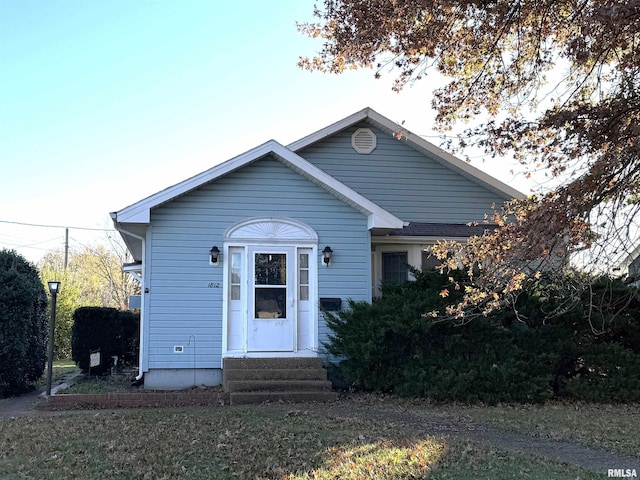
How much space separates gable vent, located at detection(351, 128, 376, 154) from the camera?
13.9 meters

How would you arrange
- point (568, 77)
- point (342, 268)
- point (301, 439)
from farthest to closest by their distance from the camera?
point (342, 268) < point (568, 77) < point (301, 439)

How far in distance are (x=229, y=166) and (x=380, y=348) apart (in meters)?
4.34

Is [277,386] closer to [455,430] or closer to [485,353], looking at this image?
[455,430]

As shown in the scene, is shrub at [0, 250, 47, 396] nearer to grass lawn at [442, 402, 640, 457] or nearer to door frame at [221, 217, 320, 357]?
door frame at [221, 217, 320, 357]

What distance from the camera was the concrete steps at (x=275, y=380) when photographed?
364 inches

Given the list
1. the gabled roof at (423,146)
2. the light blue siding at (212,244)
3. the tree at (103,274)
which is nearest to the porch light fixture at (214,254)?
the light blue siding at (212,244)

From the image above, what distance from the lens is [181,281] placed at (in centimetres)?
1064

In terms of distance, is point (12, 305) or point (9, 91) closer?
point (12, 305)

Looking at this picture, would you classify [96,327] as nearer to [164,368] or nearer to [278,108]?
[164,368]

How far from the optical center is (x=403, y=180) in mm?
13891

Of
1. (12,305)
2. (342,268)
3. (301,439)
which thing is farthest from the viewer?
(342,268)

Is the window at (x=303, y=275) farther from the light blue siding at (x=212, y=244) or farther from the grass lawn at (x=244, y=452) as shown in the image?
the grass lawn at (x=244, y=452)

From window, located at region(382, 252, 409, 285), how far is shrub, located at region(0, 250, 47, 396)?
7266 mm

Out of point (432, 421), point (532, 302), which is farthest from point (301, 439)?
point (532, 302)
